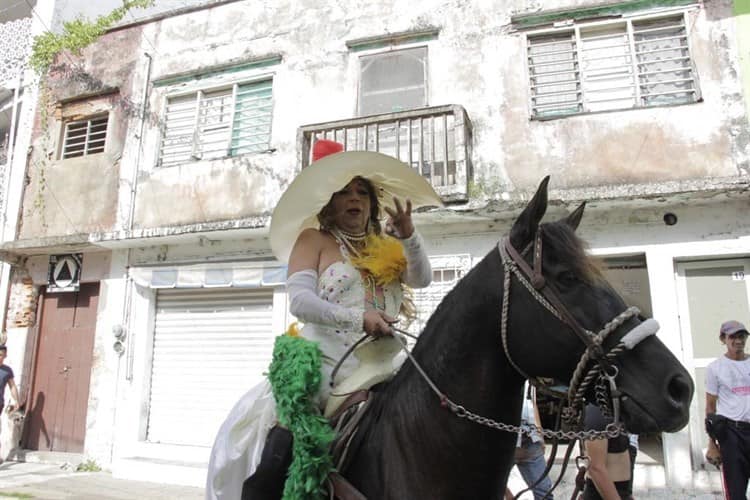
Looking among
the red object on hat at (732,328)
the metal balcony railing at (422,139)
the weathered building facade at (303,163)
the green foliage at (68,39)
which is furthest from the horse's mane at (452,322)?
the green foliage at (68,39)

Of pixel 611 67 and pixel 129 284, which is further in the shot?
pixel 129 284

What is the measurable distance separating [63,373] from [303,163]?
616 cm

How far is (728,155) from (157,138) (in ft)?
31.6

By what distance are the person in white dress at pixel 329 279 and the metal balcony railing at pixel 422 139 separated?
5.07 metres

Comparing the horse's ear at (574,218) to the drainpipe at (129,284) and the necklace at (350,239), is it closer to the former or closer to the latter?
the necklace at (350,239)

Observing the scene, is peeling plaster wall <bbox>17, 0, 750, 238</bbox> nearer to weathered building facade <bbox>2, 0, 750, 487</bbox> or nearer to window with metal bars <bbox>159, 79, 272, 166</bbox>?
weathered building facade <bbox>2, 0, 750, 487</bbox>

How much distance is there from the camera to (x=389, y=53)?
30.2ft

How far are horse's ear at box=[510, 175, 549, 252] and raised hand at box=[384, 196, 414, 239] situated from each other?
1.99ft

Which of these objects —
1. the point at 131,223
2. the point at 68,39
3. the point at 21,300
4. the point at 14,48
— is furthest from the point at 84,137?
the point at 21,300

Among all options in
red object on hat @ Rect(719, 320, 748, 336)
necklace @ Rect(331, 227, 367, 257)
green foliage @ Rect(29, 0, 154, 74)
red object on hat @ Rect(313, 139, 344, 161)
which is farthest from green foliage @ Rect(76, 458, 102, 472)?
red object on hat @ Rect(719, 320, 748, 336)

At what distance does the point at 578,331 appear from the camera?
1.61m

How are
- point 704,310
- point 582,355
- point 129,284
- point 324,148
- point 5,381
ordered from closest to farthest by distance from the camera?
point 582,355, point 324,148, point 704,310, point 5,381, point 129,284

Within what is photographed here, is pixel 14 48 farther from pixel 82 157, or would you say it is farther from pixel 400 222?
pixel 400 222

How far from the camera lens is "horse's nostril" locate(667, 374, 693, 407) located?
1481mm
